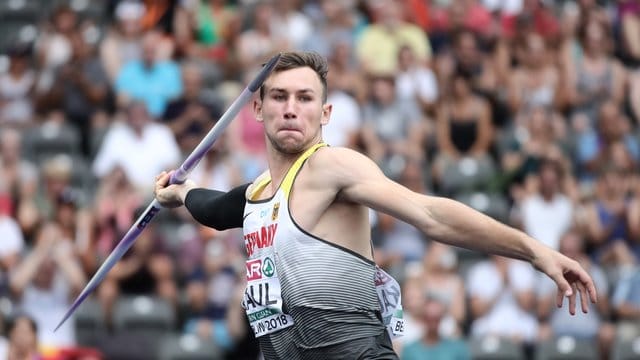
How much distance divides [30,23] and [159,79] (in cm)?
288

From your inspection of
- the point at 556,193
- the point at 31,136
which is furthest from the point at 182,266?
the point at 556,193

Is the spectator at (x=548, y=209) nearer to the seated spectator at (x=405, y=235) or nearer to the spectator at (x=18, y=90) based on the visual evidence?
the seated spectator at (x=405, y=235)

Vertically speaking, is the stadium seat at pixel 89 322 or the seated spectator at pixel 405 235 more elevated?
the seated spectator at pixel 405 235

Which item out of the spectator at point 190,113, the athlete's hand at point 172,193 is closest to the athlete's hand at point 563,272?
the athlete's hand at point 172,193

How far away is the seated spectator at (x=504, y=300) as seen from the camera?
44.6 feet

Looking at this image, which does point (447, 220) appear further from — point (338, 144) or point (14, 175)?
point (14, 175)

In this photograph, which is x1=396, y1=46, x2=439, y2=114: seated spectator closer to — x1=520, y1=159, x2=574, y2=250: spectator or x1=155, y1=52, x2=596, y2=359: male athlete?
x1=520, y1=159, x2=574, y2=250: spectator

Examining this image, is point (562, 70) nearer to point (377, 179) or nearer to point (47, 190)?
point (47, 190)

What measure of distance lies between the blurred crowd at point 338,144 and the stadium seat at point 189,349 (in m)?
0.04

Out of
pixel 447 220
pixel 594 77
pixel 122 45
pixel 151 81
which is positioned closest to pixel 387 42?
pixel 594 77

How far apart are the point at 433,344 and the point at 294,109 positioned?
21.8 ft

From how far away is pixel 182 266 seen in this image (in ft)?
45.9

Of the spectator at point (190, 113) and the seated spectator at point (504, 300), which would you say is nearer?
the seated spectator at point (504, 300)

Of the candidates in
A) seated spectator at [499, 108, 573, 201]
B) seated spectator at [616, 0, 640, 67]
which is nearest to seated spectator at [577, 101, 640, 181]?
seated spectator at [499, 108, 573, 201]
